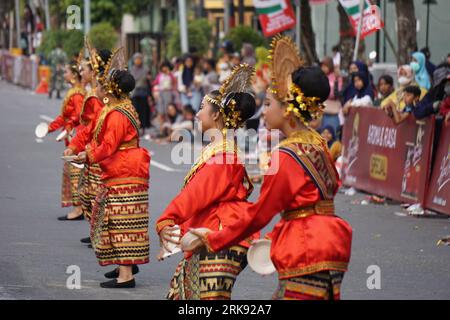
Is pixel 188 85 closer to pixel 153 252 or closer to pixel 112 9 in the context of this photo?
pixel 153 252

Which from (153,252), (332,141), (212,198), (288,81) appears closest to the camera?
(288,81)

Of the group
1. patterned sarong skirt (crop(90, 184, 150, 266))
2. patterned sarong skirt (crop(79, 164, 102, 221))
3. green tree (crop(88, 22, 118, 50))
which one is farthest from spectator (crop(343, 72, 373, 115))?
green tree (crop(88, 22, 118, 50))

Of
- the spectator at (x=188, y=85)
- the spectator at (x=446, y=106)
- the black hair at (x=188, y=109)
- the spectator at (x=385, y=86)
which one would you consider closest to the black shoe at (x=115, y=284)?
the spectator at (x=446, y=106)

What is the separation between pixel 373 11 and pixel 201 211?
504 inches

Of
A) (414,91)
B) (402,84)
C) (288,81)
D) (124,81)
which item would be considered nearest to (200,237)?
(288,81)

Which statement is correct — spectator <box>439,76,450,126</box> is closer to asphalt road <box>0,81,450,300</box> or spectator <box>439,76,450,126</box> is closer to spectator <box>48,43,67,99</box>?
asphalt road <box>0,81,450,300</box>

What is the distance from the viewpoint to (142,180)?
1012cm

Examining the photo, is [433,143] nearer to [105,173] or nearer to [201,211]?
[105,173]

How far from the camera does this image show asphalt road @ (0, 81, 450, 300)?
32.5ft

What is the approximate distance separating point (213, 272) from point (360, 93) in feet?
37.7

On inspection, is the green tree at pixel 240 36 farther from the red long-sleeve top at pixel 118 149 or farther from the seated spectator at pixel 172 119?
the red long-sleeve top at pixel 118 149

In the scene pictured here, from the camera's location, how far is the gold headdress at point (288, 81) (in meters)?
6.28

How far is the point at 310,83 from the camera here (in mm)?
6246
